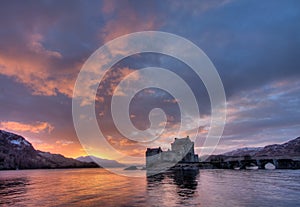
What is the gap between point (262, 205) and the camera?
123 ft

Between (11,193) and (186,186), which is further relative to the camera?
(186,186)

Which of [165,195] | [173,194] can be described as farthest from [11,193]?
[173,194]

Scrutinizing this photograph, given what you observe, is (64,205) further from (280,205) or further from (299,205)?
(299,205)

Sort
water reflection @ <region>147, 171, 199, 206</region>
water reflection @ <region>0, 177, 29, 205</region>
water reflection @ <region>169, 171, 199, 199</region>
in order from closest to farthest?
1. water reflection @ <region>147, 171, 199, 206</region>
2. water reflection @ <region>0, 177, 29, 205</region>
3. water reflection @ <region>169, 171, 199, 199</region>

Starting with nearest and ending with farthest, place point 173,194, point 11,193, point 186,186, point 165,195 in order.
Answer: point 165,195
point 173,194
point 11,193
point 186,186

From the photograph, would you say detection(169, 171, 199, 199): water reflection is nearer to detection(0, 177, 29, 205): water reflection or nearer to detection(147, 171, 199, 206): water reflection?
detection(147, 171, 199, 206): water reflection

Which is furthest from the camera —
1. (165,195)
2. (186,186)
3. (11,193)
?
(186,186)

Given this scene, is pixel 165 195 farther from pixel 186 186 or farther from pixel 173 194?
pixel 186 186

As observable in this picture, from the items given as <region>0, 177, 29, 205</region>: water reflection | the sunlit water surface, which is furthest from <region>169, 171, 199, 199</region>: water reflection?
<region>0, 177, 29, 205</region>: water reflection

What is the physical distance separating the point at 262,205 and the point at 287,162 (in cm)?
19461

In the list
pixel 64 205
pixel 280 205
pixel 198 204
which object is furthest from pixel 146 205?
pixel 280 205

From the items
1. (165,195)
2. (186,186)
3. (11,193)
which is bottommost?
(11,193)

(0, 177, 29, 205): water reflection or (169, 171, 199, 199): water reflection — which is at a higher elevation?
(169, 171, 199, 199): water reflection

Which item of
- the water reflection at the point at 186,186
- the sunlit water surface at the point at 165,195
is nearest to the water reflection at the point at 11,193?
the sunlit water surface at the point at 165,195
